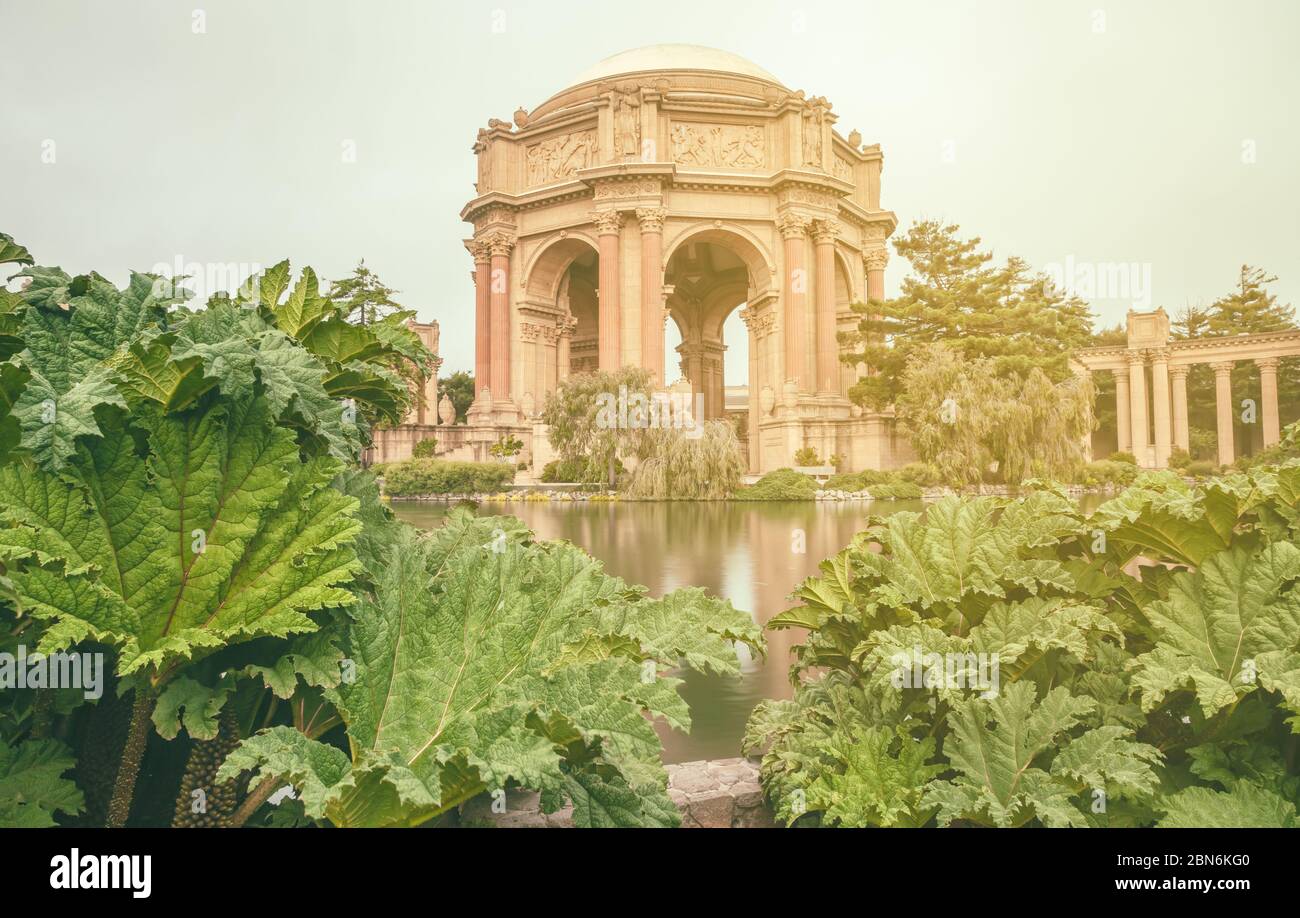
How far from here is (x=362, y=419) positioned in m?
2.04

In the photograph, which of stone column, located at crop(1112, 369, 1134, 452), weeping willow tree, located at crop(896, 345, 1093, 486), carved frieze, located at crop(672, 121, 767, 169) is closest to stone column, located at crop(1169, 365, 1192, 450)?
stone column, located at crop(1112, 369, 1134, 452)

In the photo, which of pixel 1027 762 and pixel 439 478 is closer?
pixel 1027 762

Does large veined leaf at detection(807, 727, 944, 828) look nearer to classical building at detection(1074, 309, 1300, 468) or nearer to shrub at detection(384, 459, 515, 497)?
shrub at detection(384, 459, 515, 497)

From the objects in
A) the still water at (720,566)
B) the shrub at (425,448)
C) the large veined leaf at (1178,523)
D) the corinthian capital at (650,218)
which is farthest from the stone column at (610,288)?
the large veined leaf at (1178,523)

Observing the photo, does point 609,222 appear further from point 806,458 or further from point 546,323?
point 806,458

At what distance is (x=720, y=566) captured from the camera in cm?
627

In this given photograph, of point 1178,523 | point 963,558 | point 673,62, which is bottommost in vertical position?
point 963,558

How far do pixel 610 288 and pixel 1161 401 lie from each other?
95.1 ft

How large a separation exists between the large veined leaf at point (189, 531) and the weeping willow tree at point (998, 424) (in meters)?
22.2

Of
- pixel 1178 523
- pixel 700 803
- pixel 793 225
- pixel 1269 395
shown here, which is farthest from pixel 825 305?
pixel 700 803

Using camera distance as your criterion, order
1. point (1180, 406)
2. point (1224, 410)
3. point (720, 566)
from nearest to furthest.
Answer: point (720, 566) < point (1224, 410) < point (1180, 406)

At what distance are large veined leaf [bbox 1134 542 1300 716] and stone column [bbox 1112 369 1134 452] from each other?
42200 mm
